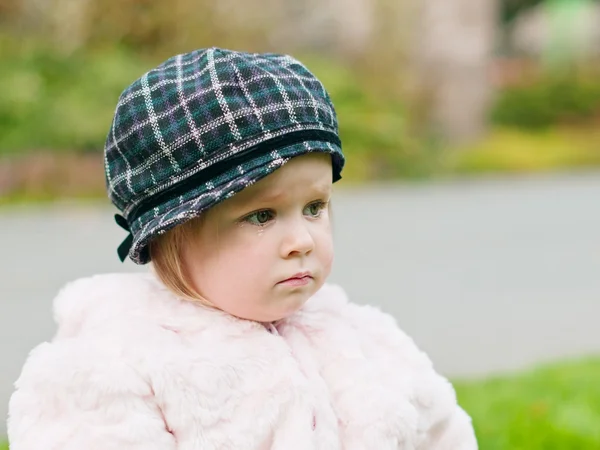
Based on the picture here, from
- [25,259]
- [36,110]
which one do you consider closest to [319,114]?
[25,259]

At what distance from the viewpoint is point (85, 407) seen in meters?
1.50

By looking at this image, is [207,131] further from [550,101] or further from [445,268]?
[550,101]

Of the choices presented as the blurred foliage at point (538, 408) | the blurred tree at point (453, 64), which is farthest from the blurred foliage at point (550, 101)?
the blurred foliage at point (538, 408)

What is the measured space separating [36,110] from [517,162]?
7712mm

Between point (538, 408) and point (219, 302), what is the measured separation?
1.84m

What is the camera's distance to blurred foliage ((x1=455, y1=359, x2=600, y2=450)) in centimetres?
287

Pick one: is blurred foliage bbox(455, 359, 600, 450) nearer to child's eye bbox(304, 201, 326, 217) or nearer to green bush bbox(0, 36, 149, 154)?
child's eye bbox(304, 201, 326, 217)

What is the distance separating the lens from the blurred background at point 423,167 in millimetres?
4336

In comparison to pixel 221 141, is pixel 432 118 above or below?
below

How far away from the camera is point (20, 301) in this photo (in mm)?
5219

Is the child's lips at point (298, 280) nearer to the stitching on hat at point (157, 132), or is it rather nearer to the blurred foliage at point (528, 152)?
the stitching on hat at point (157, 132)

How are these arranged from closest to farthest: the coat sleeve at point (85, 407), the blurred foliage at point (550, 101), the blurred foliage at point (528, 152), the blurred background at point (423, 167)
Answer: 1. the coat sleeve at point (85, 407)
2. the blurred background at point (423, 167)
3. the blurred foliage at point (528, 152)
4. the blurred foliage at point (550, 101)

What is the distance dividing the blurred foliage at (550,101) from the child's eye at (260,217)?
1430 cm

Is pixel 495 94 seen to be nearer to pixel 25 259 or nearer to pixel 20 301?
pixel 25 259
